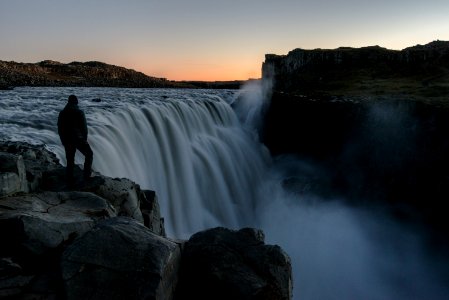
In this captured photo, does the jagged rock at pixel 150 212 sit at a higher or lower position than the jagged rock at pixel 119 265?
lower

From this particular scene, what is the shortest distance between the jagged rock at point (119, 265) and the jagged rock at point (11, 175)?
3714 millimetres

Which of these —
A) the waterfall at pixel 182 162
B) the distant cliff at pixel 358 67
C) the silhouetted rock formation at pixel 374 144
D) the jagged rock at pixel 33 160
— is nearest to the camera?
the jagged rock at pixel 33 160

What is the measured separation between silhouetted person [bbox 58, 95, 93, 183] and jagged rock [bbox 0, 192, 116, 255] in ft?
5.29

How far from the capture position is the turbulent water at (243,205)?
2212 centimetres

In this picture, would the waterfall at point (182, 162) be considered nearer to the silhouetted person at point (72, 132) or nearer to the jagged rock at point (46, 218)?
the silhouetted person at point (72, 132)

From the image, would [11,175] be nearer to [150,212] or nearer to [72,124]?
[72,124]

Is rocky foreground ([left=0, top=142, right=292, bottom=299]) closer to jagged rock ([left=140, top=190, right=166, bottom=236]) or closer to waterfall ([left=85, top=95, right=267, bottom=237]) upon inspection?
jagged rock ([left=140, top=190, right=166, bottom=236])

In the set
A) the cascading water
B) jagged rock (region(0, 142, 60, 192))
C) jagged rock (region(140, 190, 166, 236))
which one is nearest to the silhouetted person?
jagged rock (region(0, 142, 60, 192))

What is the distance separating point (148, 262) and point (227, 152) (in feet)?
89.2

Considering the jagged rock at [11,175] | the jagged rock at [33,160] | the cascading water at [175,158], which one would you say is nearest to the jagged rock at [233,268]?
the jagged rock at [11,175]

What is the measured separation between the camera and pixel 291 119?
4128 centimetres

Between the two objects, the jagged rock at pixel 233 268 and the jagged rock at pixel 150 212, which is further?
the jagged rock at pixel 150 212

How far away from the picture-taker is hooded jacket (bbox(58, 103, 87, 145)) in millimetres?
12430

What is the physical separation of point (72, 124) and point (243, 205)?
19226 mm
